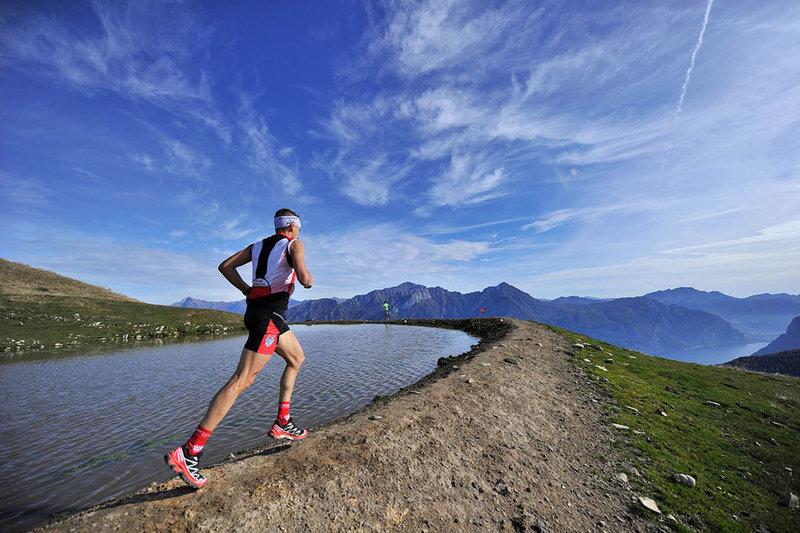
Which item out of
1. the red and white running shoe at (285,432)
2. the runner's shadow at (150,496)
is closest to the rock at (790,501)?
the red and white running shoe at (285,432)

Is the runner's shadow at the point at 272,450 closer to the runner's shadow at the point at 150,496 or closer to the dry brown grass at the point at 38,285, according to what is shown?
the runner's shadow at the point at 150,496

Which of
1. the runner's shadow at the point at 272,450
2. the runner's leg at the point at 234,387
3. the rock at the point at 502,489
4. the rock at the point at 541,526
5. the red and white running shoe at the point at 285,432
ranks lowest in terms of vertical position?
the rock at the point at 541,526

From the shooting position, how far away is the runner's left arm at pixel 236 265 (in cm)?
553

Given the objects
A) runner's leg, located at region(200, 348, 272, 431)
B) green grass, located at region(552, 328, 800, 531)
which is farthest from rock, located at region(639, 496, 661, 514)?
runner's leg, located at region(200, 348, 272, 431)

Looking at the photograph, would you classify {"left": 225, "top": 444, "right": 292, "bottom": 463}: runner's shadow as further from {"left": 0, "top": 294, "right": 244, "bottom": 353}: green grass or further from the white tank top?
{"left": 0, "top": 294, "right": 244, "bottom": 353}: green grass

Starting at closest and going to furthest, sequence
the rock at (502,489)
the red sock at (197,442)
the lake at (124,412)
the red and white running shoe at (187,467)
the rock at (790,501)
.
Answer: the red and white running shoe at (187,467), the red sock at (197,442), the rock at (502,489), the lake at (124,412), the rock at (790,501)

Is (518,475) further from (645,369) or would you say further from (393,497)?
(645,369)

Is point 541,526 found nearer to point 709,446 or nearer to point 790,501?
point 790,501

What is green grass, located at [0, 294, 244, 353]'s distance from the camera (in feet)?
81.4

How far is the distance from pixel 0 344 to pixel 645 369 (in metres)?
43.6

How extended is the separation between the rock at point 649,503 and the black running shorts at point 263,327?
740cm

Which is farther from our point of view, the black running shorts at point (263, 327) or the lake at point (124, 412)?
the lake at point (124, 412)

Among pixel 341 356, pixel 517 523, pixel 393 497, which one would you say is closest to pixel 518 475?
pixel 517 523

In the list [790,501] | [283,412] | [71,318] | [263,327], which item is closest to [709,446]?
[790,501]
